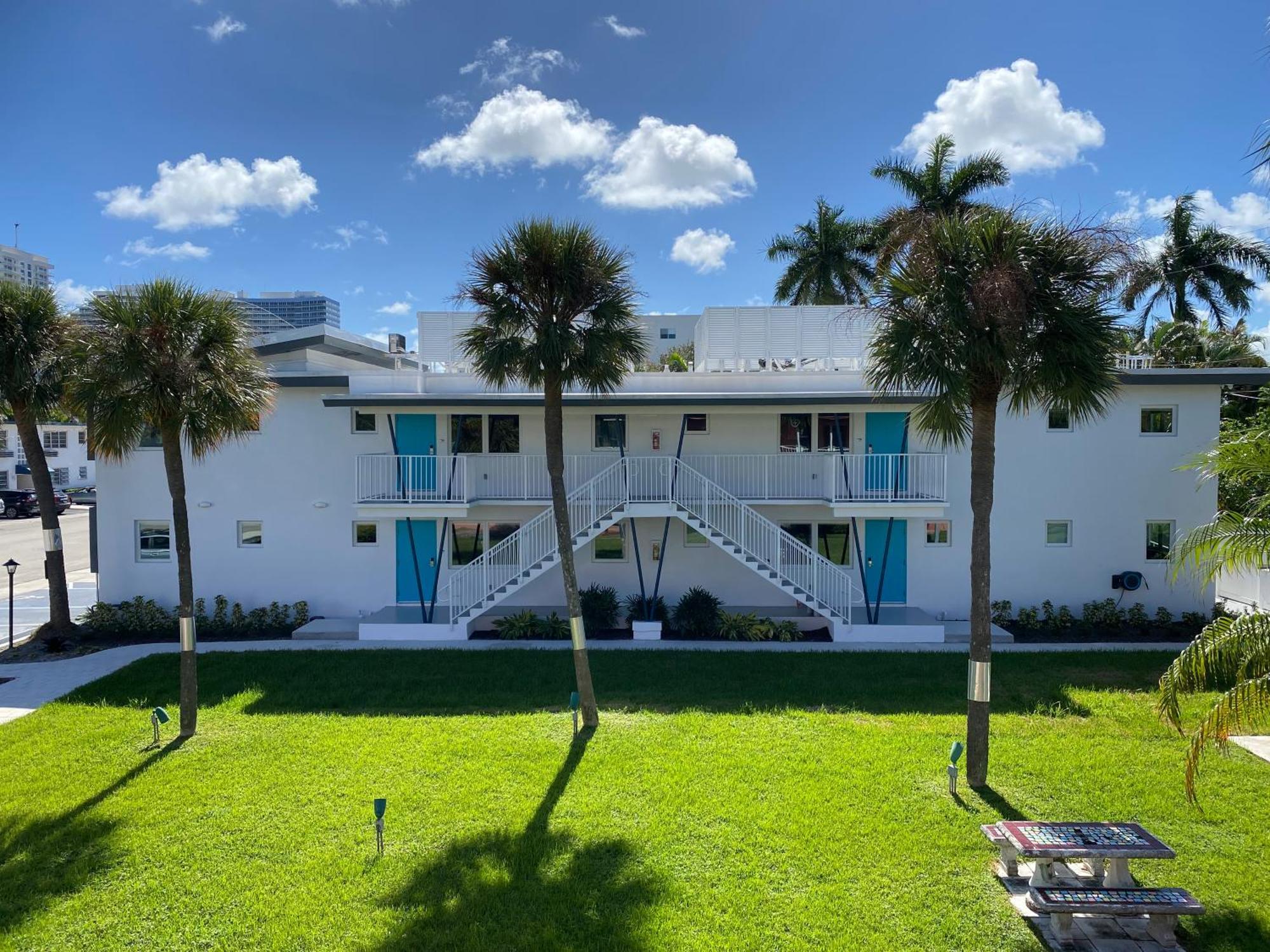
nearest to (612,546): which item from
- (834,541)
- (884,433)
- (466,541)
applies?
(466,541)

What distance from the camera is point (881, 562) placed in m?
16.8

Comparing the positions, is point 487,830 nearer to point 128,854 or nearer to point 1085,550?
point 128,854

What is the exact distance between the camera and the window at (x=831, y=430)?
16.7 metres

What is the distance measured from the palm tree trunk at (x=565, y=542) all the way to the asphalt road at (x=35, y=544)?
1984cm

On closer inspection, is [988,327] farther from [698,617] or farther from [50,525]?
[50,525]

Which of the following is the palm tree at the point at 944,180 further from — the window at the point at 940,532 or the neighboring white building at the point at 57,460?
the neighboring white building at the point at 57,460

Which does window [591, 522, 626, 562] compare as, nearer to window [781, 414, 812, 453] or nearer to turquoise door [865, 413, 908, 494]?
window [781, 414, 812, 453]

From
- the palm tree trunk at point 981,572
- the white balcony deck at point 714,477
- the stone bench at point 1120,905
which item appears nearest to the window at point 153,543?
the white balcony deck at point 714,477

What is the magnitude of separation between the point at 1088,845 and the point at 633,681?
7431 millimetres

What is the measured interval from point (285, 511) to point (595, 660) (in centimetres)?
839

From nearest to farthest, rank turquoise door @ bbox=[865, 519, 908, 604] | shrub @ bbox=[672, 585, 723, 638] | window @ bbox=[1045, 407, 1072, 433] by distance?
1. shrub @ bbox=[672, 585, 723, 638]
2. window @ bbox=[1045, 407, 1072, 433]
3. turquoise door @ bbox=[865, 519, 908, 604]

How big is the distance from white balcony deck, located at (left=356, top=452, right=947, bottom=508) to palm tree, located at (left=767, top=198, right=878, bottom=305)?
1953 cm

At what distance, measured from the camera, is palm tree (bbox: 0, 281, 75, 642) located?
14.7 metres

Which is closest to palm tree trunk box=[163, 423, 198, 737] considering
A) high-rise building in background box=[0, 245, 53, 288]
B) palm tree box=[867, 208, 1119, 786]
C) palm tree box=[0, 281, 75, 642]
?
palm tree box=[0, 281, 75, 642]
